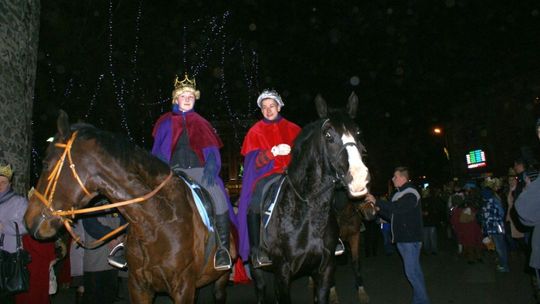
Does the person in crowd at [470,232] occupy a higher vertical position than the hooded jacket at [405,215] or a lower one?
lower

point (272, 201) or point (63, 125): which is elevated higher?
point (63, 125)

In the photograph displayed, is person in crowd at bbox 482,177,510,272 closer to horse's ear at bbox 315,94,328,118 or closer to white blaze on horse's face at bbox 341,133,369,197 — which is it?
horse's ear at bbox 315,94,328,118

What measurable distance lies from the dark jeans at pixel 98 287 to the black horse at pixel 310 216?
2797mm

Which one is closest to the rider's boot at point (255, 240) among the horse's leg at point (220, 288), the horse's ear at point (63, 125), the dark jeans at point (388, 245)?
the horse's leg at point (220, 288)

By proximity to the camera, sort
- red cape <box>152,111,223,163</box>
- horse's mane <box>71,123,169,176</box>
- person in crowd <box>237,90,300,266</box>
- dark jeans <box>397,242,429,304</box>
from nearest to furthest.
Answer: horse's mane <box>71,123,169,176</box> → red cape <box>152,111,223,163</box> → person in crowd <box>237,90,300,266</box> → dark jeans <box>397,242,429,304</box>

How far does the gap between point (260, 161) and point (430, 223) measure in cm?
1066

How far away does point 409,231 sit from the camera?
23.1 ft

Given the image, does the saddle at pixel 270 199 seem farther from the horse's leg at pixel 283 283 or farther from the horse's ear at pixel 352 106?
the horse's ear at pixel 352 106

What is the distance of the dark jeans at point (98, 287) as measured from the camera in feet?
21.4

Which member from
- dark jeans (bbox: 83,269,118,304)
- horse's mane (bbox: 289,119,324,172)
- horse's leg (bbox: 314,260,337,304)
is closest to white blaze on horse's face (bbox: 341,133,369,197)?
horse's mane (bbox: 289,119,324,172)

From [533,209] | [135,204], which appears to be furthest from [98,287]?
[533,209]

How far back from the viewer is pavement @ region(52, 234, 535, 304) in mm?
8562

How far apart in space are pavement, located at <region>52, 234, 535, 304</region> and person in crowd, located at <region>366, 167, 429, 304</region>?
1.59 meters

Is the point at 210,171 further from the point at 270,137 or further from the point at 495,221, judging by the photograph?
the point at 495,221
